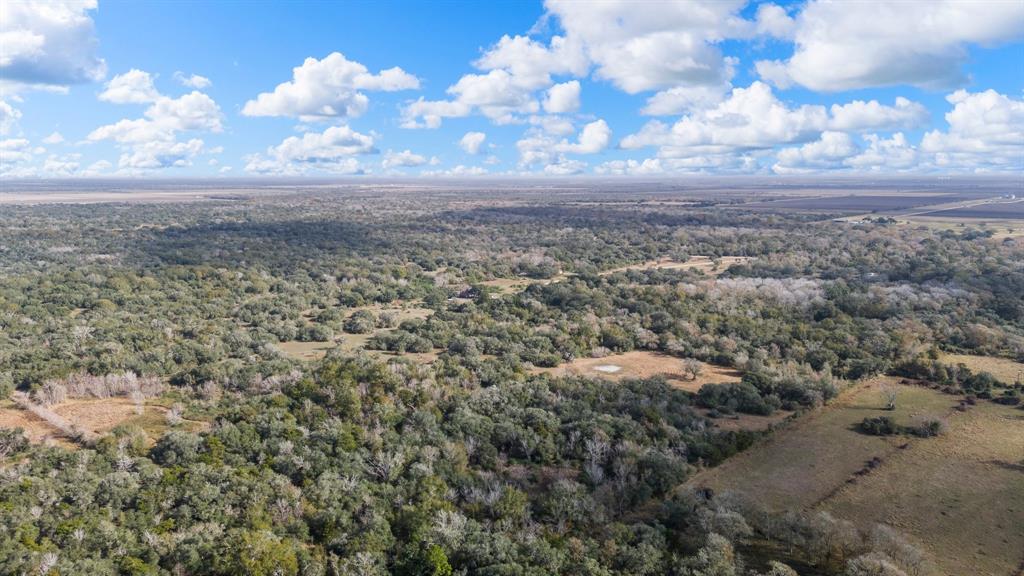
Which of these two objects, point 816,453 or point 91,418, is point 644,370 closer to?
point 816,453

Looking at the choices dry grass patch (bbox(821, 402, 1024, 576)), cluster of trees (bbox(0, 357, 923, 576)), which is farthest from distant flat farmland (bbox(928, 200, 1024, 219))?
cluster of trees (bbox(0, 357, 923, 576))

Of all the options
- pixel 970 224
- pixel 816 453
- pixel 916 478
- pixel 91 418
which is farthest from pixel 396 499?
pixel 970 224

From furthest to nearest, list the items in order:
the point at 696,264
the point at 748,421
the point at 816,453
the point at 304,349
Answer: the point at 696,264 < the point at 304,349 < the point at 748,421 < the point at 816,453

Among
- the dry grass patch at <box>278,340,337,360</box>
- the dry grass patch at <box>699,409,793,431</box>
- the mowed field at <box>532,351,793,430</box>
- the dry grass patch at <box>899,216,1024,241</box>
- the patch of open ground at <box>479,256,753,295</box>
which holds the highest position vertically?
the dry grass patch at <box>899,216,1024,241</box>

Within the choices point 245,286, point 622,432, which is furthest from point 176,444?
point 245,286

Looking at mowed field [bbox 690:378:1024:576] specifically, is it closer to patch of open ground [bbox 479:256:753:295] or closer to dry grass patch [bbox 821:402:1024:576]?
dry grass patch [bbox 821:402:1024:576]

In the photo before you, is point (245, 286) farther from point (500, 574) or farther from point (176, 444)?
point (500, 574)
